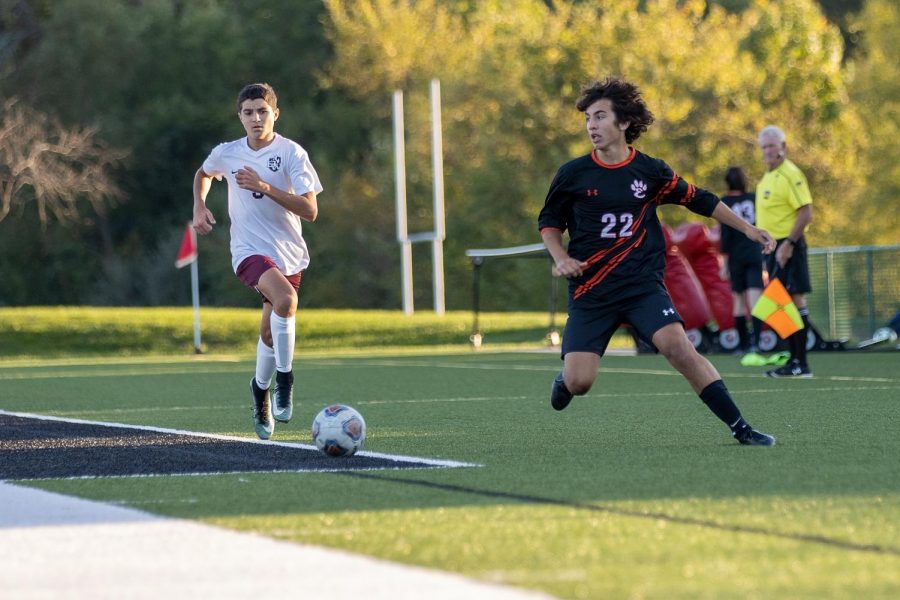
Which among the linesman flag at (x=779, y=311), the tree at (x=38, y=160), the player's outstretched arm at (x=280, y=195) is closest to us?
the player's outstretched arm at (x=280, y=195)

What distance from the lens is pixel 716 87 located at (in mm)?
49812

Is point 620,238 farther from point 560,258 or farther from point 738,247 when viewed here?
point 738,247

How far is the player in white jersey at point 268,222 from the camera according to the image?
980cm

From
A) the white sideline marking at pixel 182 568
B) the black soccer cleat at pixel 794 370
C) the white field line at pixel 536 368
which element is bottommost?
the white field line at pixel 536 368

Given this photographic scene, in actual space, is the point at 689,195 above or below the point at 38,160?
below

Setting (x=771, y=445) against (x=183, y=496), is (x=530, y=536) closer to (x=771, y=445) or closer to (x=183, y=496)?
(x=183, y=496)

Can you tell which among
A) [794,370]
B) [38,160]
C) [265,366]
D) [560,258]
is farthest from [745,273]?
[38,160]

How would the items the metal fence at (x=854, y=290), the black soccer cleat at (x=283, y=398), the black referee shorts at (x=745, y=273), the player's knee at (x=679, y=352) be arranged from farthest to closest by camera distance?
1. the metal fence at (x=854, y=290)
2. the black referee shorts at (x=745, y=273)
3. the black soccer cleat at (x=283, y=398)
4. the player's knee at (x=679, y=352)

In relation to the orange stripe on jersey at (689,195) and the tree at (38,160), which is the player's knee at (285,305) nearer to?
the orange stripe on jersey at (689,195)

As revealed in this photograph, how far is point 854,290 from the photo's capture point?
24.0 m

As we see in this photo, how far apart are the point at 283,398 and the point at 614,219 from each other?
265 cm

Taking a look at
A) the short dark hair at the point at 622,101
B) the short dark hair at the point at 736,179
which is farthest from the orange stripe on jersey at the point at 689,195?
the short dark hair at the point at 736,179

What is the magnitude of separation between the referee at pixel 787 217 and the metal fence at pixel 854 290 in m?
8.47

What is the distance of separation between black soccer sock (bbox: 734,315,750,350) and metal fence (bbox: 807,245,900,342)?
3.52 meters
